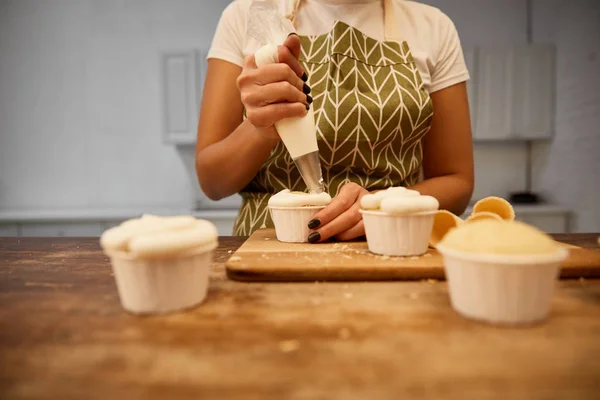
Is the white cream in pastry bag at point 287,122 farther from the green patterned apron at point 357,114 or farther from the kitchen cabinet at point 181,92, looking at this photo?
the kitchen cabinet at point 181,92

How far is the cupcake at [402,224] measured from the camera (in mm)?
905

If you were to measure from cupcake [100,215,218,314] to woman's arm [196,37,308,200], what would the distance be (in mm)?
497

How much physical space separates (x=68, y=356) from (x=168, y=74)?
11.7 ft

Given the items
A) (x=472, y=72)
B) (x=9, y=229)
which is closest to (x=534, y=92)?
(x=472, y=72)

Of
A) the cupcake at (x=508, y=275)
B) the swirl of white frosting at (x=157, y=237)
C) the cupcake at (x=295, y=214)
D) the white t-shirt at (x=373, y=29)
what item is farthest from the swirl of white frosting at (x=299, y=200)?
the white t-shirt at (x=373, y=29)

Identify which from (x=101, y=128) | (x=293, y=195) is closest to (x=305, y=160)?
(x=293, y=195)

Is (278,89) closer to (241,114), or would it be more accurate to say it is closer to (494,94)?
(241,114)

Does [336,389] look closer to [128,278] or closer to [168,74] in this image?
[128,278]

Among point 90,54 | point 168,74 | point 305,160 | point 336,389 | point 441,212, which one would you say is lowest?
point 336,389

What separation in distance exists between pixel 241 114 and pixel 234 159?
256 millimetres

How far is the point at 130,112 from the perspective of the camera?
418 centimetres

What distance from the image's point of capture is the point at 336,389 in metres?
0.43

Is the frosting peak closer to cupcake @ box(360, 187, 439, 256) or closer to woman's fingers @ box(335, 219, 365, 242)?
cupcake @ box(360, 187, 439, 256)

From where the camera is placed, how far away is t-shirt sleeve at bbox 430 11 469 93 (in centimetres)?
161
